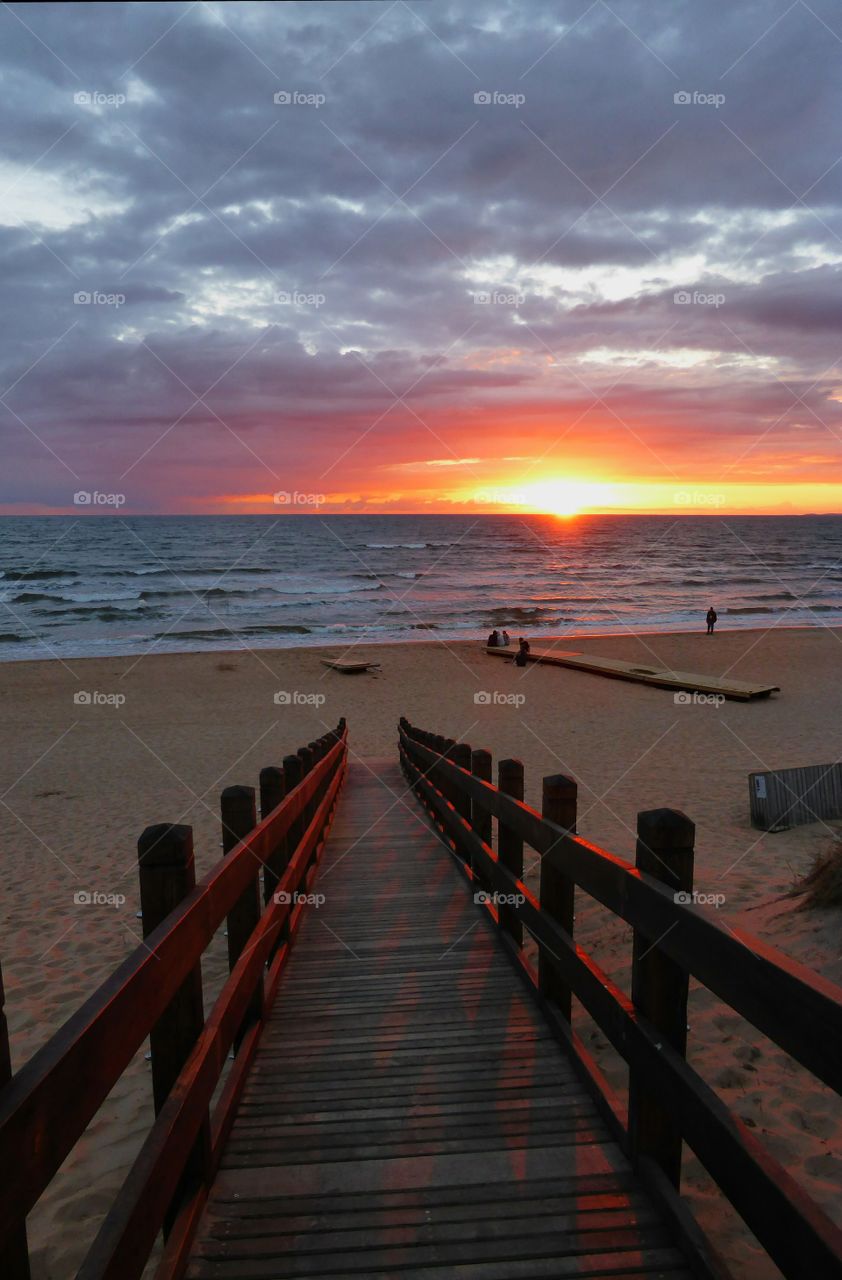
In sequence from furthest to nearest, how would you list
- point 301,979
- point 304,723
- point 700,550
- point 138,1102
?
point 700,550 < point 304,723 < point 301,979 < point 138,1102

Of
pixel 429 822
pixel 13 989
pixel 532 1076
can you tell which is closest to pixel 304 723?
pixel 429 822

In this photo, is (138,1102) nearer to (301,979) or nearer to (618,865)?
(301,979)

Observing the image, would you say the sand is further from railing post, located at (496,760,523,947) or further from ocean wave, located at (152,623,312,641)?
ocean wave, located at (152,623,312,641)

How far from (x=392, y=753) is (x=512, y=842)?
1538cm

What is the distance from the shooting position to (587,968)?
3.01 meters

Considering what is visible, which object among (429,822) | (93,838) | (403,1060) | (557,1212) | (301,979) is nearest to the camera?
(557,1212)

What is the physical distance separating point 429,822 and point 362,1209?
763cm
